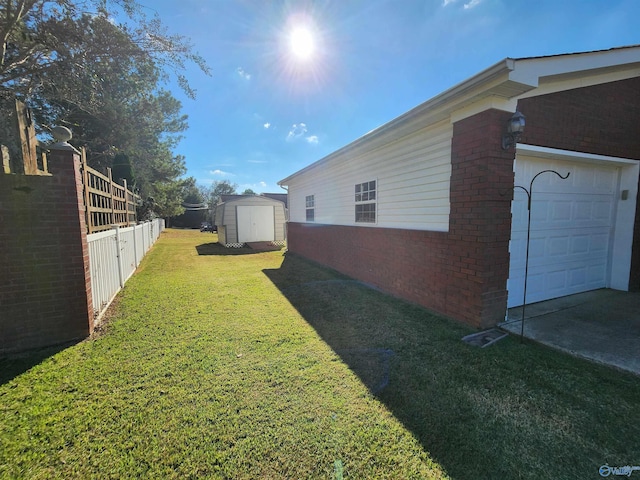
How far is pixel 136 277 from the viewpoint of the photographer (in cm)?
713

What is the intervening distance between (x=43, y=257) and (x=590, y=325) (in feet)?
22.8

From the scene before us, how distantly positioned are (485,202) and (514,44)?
14.5ft

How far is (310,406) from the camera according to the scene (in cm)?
229

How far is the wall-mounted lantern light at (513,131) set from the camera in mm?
3281

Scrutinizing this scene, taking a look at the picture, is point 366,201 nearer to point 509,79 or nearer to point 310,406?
point 509,79

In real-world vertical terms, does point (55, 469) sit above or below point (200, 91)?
below

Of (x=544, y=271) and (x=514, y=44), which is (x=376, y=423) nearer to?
(x=544, y=271)

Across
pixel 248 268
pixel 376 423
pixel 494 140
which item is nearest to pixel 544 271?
pixel 494 140

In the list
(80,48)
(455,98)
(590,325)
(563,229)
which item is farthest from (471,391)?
(80,48)

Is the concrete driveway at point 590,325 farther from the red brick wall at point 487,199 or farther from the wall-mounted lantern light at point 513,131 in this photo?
the wall-mounted lantern light at point 513,131

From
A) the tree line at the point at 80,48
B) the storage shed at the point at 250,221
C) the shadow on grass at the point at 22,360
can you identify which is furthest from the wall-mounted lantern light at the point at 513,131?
the storage shed at the point at 250,221

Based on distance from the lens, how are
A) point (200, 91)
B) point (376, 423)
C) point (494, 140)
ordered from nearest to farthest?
point (376, 423) < point (494, 140) < point (200, 91)

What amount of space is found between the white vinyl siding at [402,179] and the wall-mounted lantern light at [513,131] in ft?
2.41

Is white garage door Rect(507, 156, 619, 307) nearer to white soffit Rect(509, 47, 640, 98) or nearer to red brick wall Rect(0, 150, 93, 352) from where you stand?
white soffit Rect(509, 47, 640, 98)
